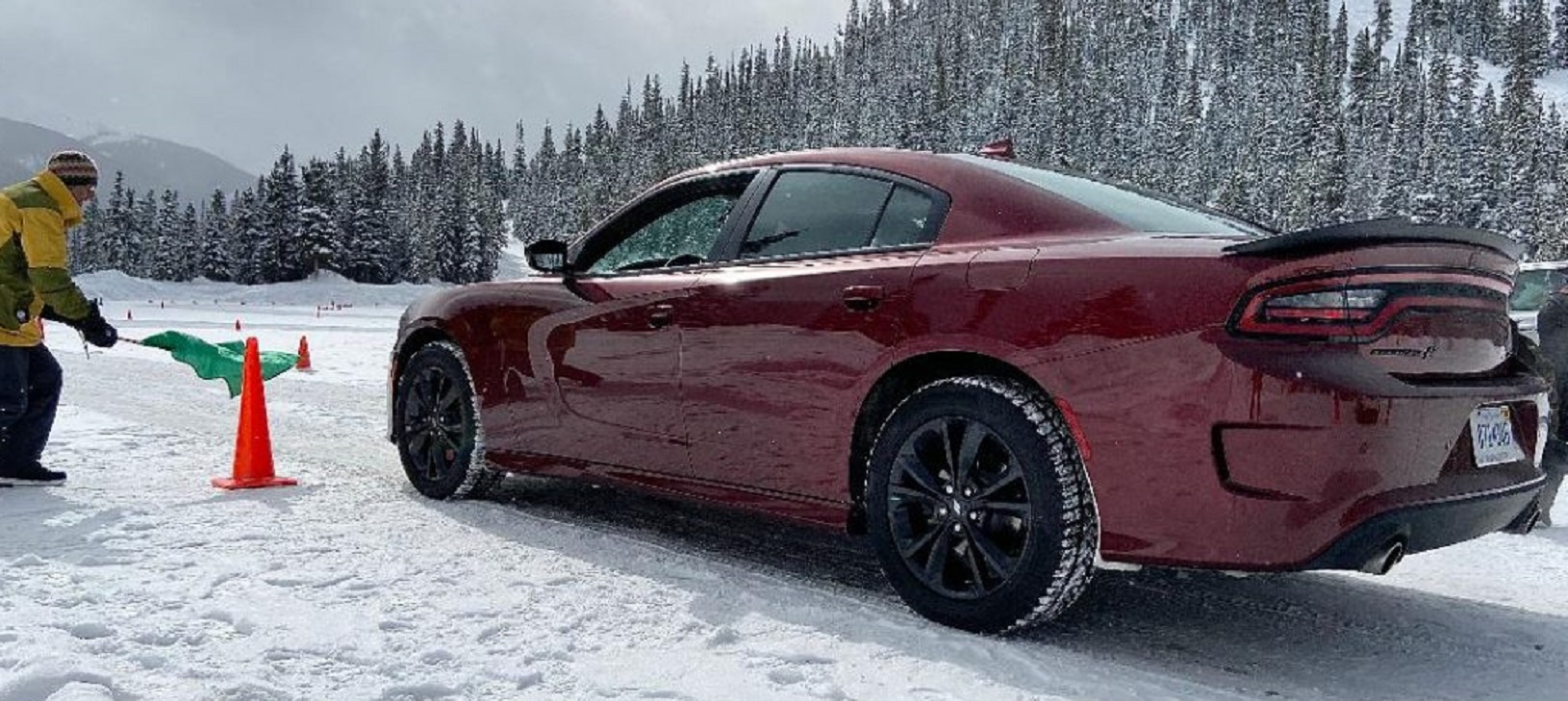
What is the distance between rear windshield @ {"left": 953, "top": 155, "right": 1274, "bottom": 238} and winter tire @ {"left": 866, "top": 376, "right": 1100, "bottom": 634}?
69cm

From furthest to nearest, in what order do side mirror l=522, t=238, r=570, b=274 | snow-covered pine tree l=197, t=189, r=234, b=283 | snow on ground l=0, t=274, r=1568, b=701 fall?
1. snow-covered pine tree l=197, t=189, r=234, b=283
2. side mirror l=522, t=238, r=570, b=274
3. snow on ground l=0, t=274, r=1568, b=701

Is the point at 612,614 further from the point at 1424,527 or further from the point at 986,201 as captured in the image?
the point at 1424,527

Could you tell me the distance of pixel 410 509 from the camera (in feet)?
15.5

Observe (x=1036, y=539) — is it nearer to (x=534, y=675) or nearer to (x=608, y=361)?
(x=534, y=675)

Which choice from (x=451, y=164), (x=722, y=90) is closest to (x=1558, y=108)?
(x=722, y=90)

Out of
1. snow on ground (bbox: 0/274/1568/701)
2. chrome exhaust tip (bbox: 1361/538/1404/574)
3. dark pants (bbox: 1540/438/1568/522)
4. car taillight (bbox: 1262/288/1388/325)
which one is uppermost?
car taillight (bbox: 1262/288/1388/325)

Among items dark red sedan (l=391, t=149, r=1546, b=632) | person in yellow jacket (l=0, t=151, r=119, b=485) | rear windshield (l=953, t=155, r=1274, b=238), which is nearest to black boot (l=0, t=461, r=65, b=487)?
person in yellow jacket (l=0, t=151, r=119, b=485)

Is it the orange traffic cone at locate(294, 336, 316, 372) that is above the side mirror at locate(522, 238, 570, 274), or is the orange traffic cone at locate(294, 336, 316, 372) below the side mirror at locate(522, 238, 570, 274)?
below

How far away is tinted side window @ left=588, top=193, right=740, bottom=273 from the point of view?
13.3 feet

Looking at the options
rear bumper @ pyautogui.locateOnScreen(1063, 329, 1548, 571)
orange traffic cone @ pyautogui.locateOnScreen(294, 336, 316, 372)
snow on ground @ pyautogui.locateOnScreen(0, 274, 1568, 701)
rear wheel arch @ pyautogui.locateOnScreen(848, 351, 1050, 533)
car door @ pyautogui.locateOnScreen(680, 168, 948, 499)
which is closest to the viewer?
rear bumper @ pyautogui.locateOnScreen(1063, 329, 1548, 571)

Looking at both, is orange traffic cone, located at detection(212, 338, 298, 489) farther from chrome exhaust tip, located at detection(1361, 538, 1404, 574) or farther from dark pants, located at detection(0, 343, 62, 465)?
chrome exhaust tip, located at detection(1361, 538, 1404, 574)

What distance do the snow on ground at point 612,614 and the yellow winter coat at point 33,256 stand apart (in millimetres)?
879

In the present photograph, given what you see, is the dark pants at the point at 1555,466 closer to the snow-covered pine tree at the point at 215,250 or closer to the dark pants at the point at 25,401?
the dark pants at the point at 25,401

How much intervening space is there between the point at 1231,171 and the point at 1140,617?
115526mm
